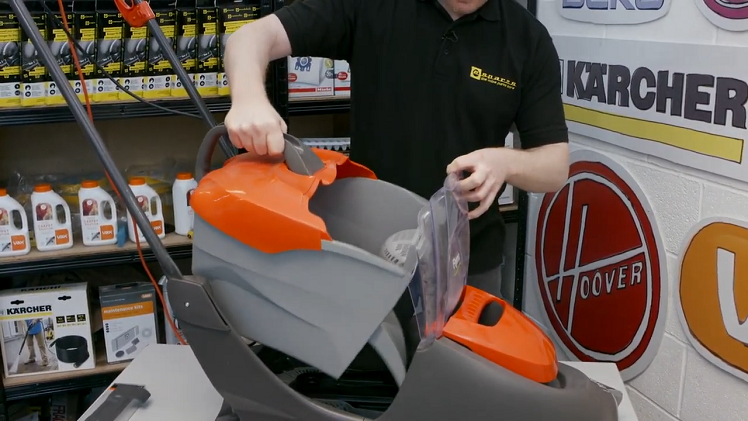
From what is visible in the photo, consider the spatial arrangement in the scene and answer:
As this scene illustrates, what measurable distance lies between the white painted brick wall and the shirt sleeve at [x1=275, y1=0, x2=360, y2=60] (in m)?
0.71

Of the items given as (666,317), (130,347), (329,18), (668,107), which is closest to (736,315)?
(666,317)

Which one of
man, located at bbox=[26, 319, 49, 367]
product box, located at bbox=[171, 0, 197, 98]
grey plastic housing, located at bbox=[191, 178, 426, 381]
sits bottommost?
man, located at bbox=[26, 319, 49, 367]

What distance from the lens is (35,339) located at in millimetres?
2008

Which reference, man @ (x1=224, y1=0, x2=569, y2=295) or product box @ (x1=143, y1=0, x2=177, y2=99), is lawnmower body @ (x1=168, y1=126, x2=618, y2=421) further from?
product box @ (x1=143, y1=0, x2=177, y2=99)

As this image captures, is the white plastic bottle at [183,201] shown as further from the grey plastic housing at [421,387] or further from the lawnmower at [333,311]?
the grey plastic housing at [421,387]

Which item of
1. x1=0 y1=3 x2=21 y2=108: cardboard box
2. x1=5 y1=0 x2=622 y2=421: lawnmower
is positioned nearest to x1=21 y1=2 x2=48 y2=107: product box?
x1=0 y1=3 x2=21 y2=108: cardboard box

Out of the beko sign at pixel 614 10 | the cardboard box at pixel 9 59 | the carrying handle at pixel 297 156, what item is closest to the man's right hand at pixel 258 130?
the carrying handle at pixel 297 156

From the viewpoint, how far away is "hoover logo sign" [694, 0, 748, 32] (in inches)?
54.4

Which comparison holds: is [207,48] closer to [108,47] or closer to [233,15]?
[233,15]

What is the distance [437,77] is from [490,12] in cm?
17

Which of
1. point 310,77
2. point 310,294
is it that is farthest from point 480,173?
point 310,77

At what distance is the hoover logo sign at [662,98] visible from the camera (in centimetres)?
143

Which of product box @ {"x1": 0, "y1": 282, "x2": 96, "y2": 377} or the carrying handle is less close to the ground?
the carrying handle

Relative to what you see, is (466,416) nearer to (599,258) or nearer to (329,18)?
(329,18)
